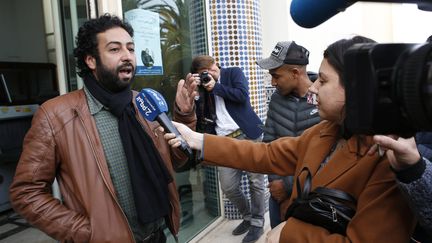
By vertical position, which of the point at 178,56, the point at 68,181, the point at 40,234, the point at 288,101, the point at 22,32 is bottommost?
the point at 40,234

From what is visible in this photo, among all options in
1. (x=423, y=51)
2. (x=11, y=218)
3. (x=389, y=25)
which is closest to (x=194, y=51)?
(x=11, y=218)

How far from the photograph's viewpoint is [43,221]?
5.22ft

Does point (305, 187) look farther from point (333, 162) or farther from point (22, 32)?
point (22, 32)

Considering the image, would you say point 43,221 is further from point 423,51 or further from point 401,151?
point 423,51

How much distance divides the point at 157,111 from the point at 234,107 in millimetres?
1916

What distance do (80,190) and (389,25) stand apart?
8331mm

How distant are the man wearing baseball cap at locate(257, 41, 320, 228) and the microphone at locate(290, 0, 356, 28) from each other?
1620 mm

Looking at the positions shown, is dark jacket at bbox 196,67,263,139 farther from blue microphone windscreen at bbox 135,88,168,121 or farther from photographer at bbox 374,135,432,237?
photographer at bbox 374,135,432,237

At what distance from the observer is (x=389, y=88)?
0.71 meters

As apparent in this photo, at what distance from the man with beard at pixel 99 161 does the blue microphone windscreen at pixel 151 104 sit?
254 millimetres

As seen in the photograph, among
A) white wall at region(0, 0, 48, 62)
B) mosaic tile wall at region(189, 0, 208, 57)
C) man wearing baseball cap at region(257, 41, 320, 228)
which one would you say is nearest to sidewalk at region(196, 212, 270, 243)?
man wearing baseball cap at region(257, 41, 320, 228)

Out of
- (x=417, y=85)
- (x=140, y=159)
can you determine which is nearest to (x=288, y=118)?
(x=140, y=159)

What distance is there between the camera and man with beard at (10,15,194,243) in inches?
62.7

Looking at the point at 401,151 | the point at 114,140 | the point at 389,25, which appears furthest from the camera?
the point at 389,25
